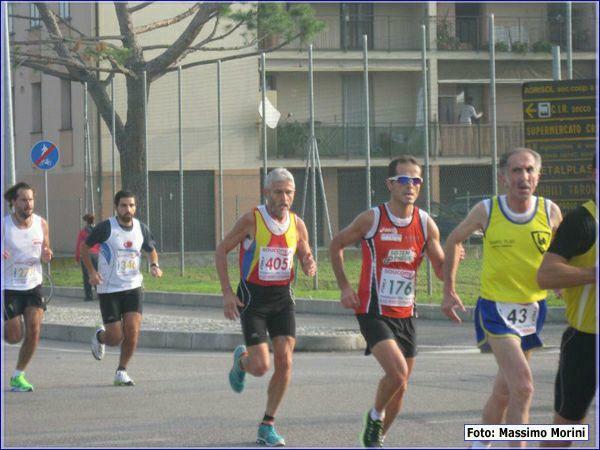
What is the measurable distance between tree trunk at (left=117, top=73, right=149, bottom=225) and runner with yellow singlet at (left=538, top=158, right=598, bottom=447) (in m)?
23.2

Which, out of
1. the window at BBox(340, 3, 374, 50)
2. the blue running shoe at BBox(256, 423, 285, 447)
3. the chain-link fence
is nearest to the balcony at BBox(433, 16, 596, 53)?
the chain-link fence

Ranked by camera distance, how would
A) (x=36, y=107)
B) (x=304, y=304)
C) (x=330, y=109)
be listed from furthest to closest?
1. (x=36, y=107)
2. (x=330, y=109)
3. (x=304, y=304)

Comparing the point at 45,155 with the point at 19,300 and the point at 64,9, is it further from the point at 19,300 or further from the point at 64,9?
the point at 64,9

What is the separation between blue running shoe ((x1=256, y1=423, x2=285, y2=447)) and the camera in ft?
29.6

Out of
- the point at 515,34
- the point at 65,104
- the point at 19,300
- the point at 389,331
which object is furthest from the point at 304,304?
the point at 515,34

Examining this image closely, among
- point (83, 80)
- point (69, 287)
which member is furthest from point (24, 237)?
point (83, 80)

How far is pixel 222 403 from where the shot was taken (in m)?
11.2

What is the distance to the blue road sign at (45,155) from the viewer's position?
25.9 m

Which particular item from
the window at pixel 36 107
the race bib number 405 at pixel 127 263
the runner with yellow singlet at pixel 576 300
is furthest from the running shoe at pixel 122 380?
the window at pixel 36 107

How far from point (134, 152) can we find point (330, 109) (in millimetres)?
10028

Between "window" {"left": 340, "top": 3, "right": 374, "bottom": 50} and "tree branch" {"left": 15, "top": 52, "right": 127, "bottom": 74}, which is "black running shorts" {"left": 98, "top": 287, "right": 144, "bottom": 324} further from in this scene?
"window" {"left": 340, "top": 3, "right": 374, "bottom": 50}

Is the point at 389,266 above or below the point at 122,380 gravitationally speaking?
above

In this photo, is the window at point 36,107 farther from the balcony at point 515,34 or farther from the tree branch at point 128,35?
the tree branch at point 128,35

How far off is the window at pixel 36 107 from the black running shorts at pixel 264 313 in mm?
34168
